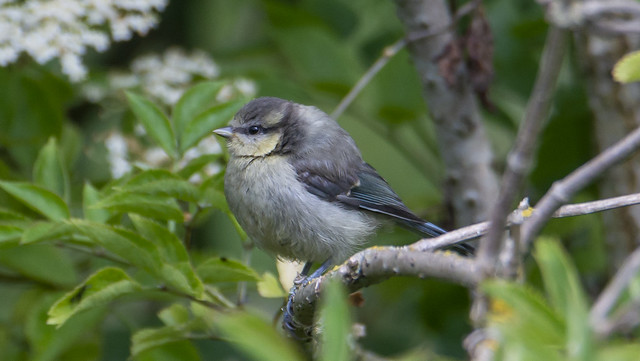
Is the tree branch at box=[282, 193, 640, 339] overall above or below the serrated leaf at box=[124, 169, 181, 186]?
above

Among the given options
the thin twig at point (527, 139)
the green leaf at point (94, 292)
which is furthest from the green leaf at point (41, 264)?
the thin twig at point (527, 139)

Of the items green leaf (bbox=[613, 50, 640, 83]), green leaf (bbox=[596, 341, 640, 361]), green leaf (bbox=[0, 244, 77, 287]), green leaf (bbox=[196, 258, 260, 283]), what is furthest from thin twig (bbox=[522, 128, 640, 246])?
green leaf (bbox=[0, 244, 77, 287])

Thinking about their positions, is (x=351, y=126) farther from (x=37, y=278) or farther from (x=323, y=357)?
(x=323, y=357)

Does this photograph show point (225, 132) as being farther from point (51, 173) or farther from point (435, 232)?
point (435, 232)

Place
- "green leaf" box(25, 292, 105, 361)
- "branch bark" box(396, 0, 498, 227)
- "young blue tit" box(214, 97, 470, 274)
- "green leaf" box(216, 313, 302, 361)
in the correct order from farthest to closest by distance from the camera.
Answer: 1. "branch bark" box(396, 0, 498, 227)
2. "young blue tit" box(214, 97, 470, 274)
3. "green leaf" box(25, 292, 105, 361)
4. "green leaf" box(216, 313, 302, 361)

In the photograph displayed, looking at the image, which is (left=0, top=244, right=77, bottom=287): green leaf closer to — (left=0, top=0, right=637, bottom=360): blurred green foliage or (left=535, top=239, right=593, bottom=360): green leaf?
(left=0, top=0, right=637, bottom=360): blurred green foliage

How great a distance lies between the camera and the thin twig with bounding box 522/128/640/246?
1.00 metres

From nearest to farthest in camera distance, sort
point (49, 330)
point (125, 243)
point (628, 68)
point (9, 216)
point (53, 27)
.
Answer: point (628, 68)
point (125, 243)
point (9, 216)
point (49, 330)
point (53, 27)

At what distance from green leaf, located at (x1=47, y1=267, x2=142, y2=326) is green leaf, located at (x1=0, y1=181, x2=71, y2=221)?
297 mm

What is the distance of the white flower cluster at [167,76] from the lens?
126 inches

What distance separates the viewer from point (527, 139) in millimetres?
947

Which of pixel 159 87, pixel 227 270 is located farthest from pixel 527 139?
pixel 159 87

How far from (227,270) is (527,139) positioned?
4.67 feet

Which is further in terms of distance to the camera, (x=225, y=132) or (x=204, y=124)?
(x=225, y=132)
